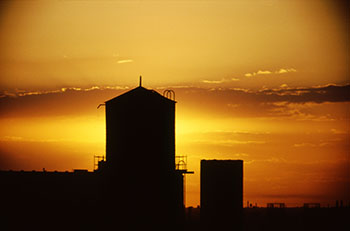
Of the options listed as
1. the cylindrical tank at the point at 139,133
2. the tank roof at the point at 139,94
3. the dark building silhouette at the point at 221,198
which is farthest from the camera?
the dark building silhouette at the point at 221,198

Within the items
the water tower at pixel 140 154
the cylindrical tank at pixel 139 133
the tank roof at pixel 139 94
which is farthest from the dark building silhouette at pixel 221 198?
the tank roof at pixel 139 94

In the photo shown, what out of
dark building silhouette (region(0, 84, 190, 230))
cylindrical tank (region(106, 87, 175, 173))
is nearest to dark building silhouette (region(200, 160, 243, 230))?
dark building silhouette (region(0, 84, 190, 230))

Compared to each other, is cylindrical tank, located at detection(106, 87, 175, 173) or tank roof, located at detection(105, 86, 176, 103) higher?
tank roof, located at detection(105, 86, 176, 103)

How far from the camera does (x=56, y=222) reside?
120 ft

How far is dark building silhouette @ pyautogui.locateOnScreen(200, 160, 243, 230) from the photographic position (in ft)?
136

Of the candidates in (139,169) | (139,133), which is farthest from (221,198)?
(139,133)

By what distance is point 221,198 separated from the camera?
41375 mm

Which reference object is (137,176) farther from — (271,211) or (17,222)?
(271,211)

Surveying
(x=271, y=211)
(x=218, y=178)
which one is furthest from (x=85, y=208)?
(x=271, y=211)

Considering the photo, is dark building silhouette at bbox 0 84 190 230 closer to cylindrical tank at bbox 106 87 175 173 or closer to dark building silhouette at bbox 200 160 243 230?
cylindrical tank at bbox 106 87 175 173

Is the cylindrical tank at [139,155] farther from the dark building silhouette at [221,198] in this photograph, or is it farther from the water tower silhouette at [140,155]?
the dark building silhouette at [221,198]

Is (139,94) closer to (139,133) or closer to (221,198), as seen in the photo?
(139,133)

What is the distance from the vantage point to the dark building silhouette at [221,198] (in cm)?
4131

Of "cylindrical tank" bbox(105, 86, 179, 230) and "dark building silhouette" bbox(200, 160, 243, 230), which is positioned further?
"dark building silhouette" bbox(200, 160, 243, 230)
